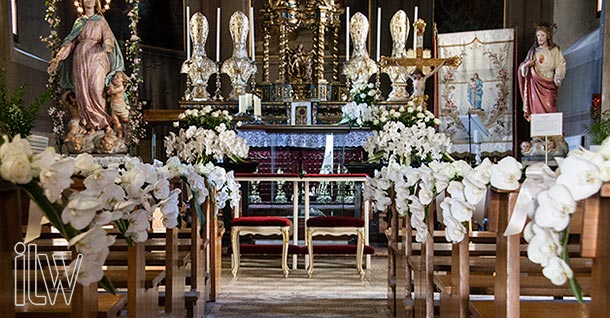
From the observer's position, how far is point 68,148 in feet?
29.3

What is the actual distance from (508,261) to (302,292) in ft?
10.9

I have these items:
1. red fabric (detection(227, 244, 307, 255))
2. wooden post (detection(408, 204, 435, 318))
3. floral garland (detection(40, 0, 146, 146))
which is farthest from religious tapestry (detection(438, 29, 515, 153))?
wooden post (detection(408, 204, 435, 318))

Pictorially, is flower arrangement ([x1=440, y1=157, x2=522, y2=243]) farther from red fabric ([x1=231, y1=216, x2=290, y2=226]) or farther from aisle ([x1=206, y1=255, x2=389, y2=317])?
red fabric ([x1=231, y1=216, x2=290, y2=226])

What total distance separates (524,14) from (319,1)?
3.94m

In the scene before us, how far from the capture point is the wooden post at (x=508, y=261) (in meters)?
2.07

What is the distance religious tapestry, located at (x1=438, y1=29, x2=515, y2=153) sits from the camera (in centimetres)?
1096

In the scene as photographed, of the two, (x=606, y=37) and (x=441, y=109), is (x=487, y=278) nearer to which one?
(x=606, y=37)

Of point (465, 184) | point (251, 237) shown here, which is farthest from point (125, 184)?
point (251, 237)

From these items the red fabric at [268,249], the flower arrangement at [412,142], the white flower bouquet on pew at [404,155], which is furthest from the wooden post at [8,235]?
the red fabric at [268,249]

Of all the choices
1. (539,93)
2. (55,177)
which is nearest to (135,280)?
(55,177)

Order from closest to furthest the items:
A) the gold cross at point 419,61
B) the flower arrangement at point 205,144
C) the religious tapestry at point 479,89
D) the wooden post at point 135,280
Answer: the wooden post at point 135,280 → the flower arrangement at point 205,144 → the gold cross at point 419,61 → the religious tapestry at point 479,89

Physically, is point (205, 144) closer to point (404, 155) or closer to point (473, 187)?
point (404, 155)

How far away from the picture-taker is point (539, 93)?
9.81 meters

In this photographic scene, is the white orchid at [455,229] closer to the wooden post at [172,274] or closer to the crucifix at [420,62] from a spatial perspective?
the wooden post at [172,274]
